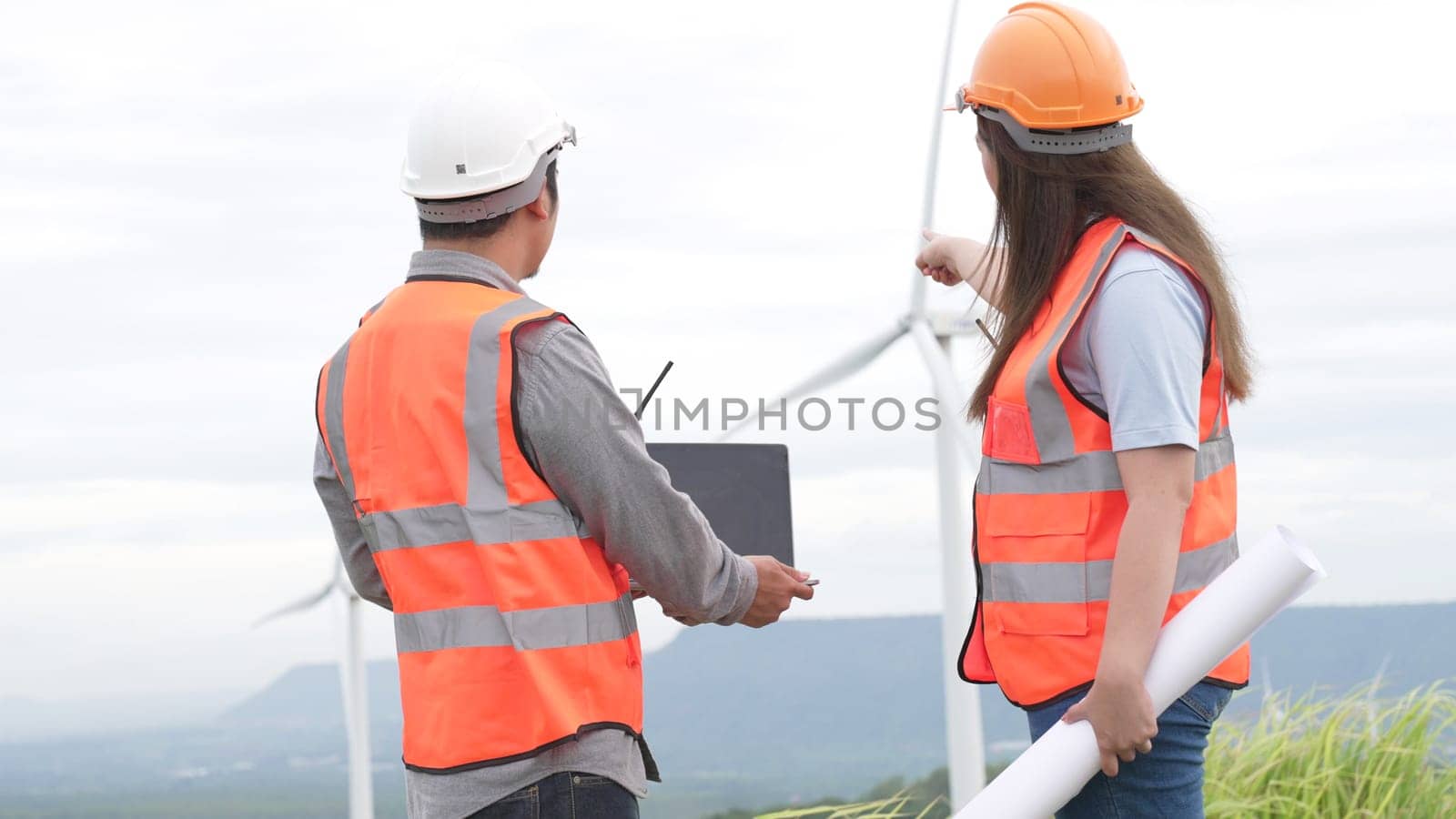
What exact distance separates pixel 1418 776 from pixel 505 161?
26.7ft

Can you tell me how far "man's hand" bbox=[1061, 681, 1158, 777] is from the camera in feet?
11.3

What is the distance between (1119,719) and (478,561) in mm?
1649

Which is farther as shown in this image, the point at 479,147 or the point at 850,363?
the point at 850,363

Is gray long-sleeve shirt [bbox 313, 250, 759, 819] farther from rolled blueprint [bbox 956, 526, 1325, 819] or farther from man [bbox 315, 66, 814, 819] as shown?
rolled blueprint [bbox 956, 526, 1325, 819]

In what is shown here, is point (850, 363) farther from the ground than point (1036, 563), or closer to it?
closer to it

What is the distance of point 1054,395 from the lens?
359 cm

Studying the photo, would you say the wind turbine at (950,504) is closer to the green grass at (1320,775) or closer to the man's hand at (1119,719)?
the green grass at (1320,775)

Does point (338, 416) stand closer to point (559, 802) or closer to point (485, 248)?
point (485, 248)

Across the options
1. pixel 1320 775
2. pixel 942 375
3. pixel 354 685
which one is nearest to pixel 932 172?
pixel 942 375

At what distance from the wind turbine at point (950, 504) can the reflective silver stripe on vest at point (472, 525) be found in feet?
21.6

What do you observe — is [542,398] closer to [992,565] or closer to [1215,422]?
[992,565]

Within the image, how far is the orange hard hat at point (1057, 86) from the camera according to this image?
3.83 metres

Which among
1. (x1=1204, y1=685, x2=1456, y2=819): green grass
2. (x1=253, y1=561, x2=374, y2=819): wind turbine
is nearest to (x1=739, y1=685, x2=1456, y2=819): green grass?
(x1=1204, y1=685, x2=1456, y2=819): green grass

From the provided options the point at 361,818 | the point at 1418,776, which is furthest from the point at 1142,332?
the point at 361,818
